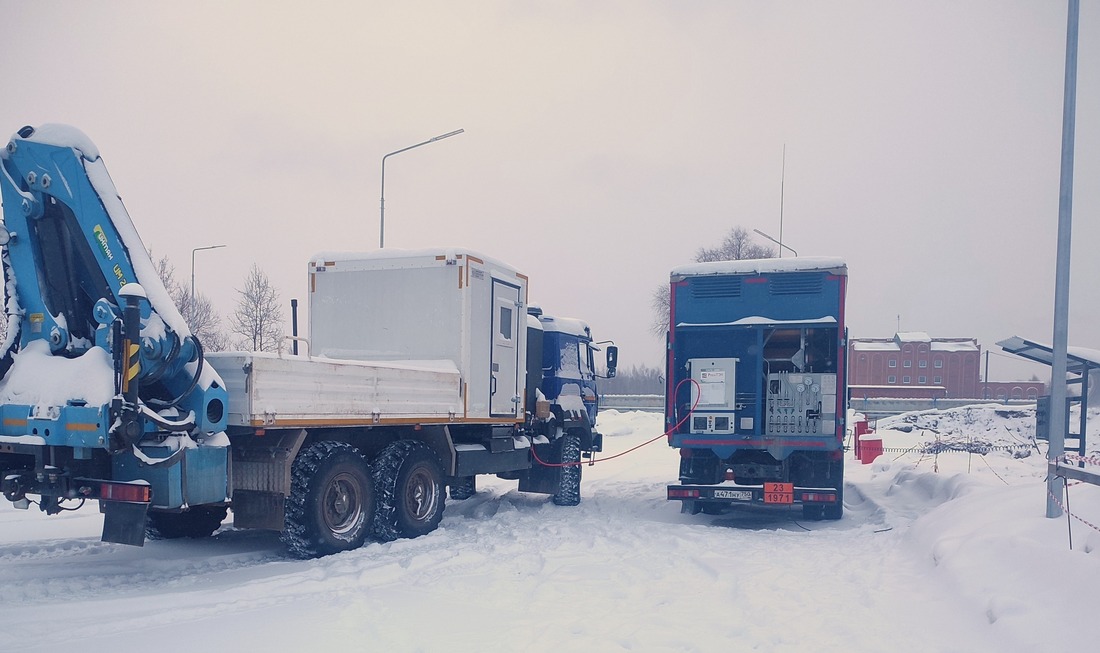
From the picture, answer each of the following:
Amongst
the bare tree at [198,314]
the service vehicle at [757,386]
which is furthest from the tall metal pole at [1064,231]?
the bare tree at [198,314]

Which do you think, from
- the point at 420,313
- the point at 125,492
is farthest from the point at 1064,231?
the point at 125,492

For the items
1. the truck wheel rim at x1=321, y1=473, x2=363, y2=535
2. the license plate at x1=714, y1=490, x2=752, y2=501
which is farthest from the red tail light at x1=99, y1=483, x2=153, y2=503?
the license plate at x1=714, y1=490, x2=752, y2=501

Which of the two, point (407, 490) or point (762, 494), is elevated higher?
point (407, 490)

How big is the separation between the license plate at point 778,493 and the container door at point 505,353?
3627mm

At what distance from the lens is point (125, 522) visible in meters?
6.56

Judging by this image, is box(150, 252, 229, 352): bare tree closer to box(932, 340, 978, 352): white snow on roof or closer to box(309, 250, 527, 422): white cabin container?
box(309, 250, 527, 422): white cabin container

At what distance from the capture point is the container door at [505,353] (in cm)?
1127

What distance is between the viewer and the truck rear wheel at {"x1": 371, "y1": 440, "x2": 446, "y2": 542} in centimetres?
910

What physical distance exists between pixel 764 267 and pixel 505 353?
12.3 ft

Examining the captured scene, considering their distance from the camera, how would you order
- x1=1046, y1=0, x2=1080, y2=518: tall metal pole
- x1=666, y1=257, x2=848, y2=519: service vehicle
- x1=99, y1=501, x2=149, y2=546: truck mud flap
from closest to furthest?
x1=99, y1=501, x2=149, y2=546: truck mud flap
x1=1046, y1=0, x2=1080, y2=518: tall metal pole
x1=666, y1=257, x2=848, y2=519: service vehicle

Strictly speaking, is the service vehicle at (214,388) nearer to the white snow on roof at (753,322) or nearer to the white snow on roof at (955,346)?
the white snow on roof at (753,322)

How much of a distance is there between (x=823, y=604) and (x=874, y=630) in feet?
2.50

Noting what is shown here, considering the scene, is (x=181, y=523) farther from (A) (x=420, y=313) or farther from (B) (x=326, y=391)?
(A) (x=420, y=313)

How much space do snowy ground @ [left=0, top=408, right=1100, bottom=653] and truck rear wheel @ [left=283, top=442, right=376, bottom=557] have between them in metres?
0.20
